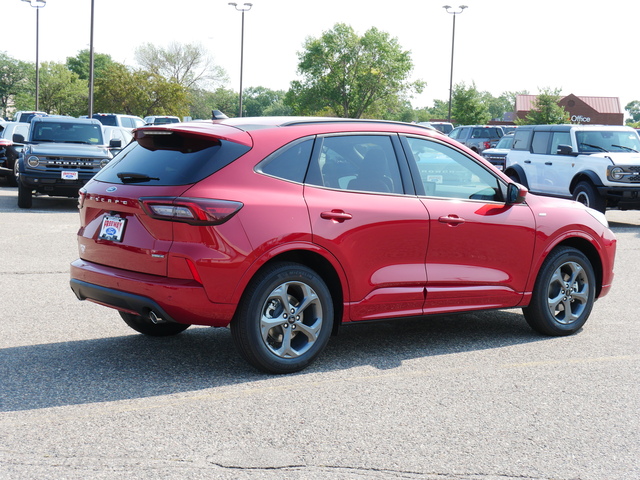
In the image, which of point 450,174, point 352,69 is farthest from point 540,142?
point 352,69

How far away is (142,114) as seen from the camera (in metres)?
77.6

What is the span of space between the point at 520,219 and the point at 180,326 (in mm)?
2725

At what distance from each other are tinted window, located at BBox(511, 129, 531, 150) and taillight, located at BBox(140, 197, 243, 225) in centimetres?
1525

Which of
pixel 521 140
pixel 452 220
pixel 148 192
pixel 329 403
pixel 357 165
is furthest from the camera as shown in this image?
pixel 521 140

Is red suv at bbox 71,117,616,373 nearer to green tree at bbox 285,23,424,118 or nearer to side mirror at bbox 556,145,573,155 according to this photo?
side mirror at bbox 556,145,573,155

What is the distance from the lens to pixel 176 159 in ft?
18.1

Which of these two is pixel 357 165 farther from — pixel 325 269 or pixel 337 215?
pixel 325 269

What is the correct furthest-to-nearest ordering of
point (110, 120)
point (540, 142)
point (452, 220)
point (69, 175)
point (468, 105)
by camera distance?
point (468, 105)
point (110, 120)
point (540, 142)
point (69, 175)
point (452, 220)

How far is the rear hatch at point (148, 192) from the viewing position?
17.3 feet

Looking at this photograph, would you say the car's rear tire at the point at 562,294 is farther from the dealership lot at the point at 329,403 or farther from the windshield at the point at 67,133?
the windshield at the point at 67,133

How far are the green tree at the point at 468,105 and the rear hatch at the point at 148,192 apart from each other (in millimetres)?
59225

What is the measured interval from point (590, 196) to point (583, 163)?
0.73 meters

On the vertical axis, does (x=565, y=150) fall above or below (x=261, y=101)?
below

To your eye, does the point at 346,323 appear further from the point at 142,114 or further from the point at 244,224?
the point at 142,114
